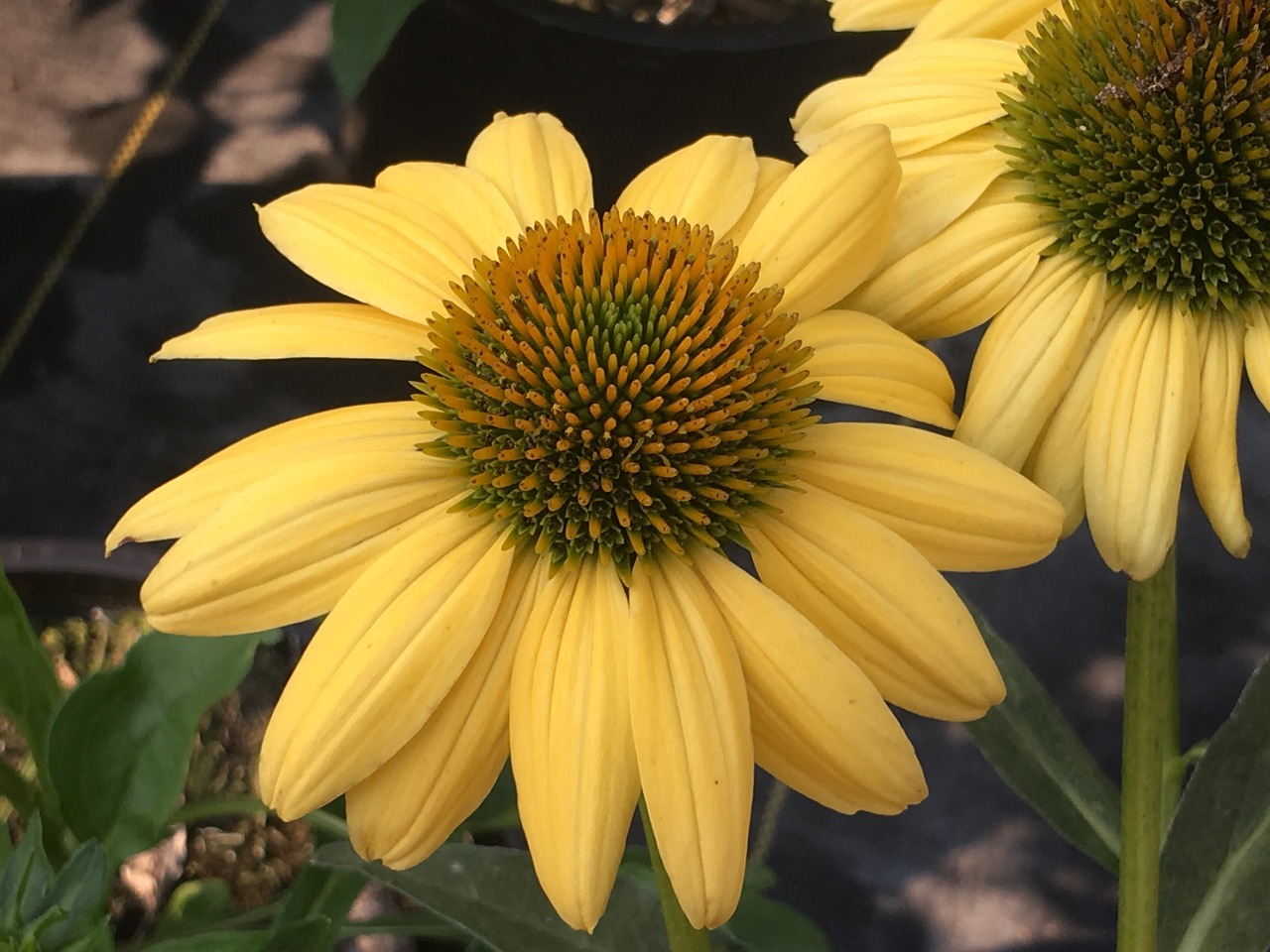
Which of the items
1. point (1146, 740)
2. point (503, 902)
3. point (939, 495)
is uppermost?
point (939, 495)

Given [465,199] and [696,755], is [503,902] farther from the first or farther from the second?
[465,199]

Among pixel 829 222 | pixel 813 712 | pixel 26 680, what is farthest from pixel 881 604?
pixel 26 680

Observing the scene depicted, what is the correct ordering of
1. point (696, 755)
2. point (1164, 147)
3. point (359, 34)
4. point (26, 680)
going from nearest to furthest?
point (696, 755) < point (1164, 147) < point (26, 680) < point (359, 34)

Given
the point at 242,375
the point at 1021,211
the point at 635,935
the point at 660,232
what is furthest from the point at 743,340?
the point at 242,375

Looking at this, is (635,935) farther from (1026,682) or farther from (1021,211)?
(1021,211)

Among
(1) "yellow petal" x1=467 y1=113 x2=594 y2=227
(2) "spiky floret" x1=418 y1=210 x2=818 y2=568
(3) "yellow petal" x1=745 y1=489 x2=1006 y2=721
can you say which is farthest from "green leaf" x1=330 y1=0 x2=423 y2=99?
(3) "yellow petal" x1=745 y1=489 x2=1006 y2=721

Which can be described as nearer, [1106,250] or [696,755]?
[696,755]

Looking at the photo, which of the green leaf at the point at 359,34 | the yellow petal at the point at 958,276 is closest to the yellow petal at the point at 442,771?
the yellow petal at the point at 958,276
